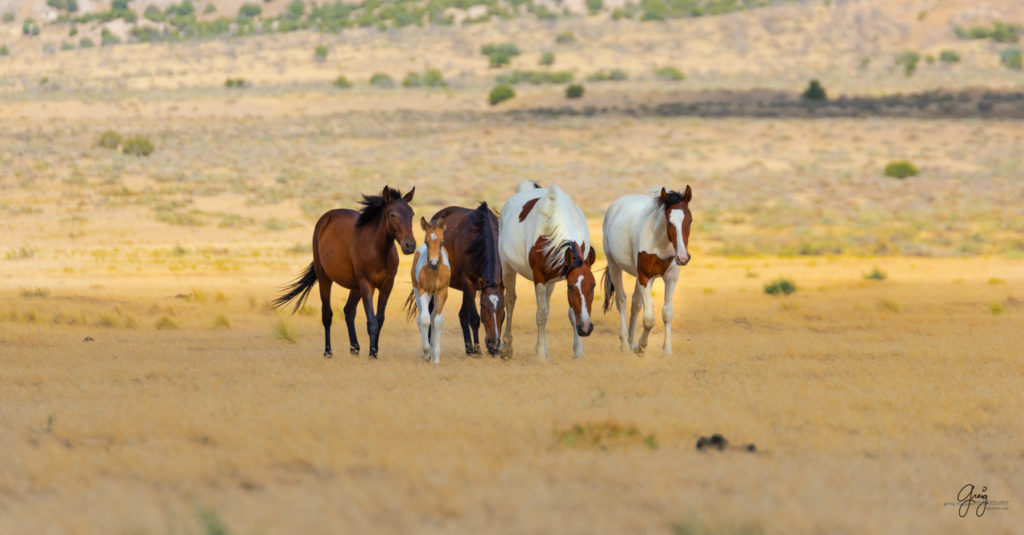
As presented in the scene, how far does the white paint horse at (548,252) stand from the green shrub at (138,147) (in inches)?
1542

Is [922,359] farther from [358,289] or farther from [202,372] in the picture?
[202,372]

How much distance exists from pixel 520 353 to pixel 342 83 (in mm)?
63676

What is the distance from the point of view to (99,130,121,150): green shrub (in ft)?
166

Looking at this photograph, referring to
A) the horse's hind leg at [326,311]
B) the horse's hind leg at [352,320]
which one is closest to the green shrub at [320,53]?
the horse's hind leg at [326,311]

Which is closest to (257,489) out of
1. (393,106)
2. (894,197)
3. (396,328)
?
(396,328)

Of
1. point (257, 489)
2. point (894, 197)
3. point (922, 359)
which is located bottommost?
point (894, 197)

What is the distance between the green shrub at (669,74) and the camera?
76775 mm

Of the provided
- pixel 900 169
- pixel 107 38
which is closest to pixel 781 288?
pixel 900 169

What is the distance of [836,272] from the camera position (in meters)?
26.0

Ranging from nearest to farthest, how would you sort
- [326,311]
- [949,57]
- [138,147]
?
[326,311], [138,147], [949,57]

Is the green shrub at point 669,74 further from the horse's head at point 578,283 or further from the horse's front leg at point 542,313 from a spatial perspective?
the horse's head at point 578,283

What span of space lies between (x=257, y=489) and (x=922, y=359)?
8.73m

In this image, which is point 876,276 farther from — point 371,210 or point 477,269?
point 371,210

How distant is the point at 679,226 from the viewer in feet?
39.3
